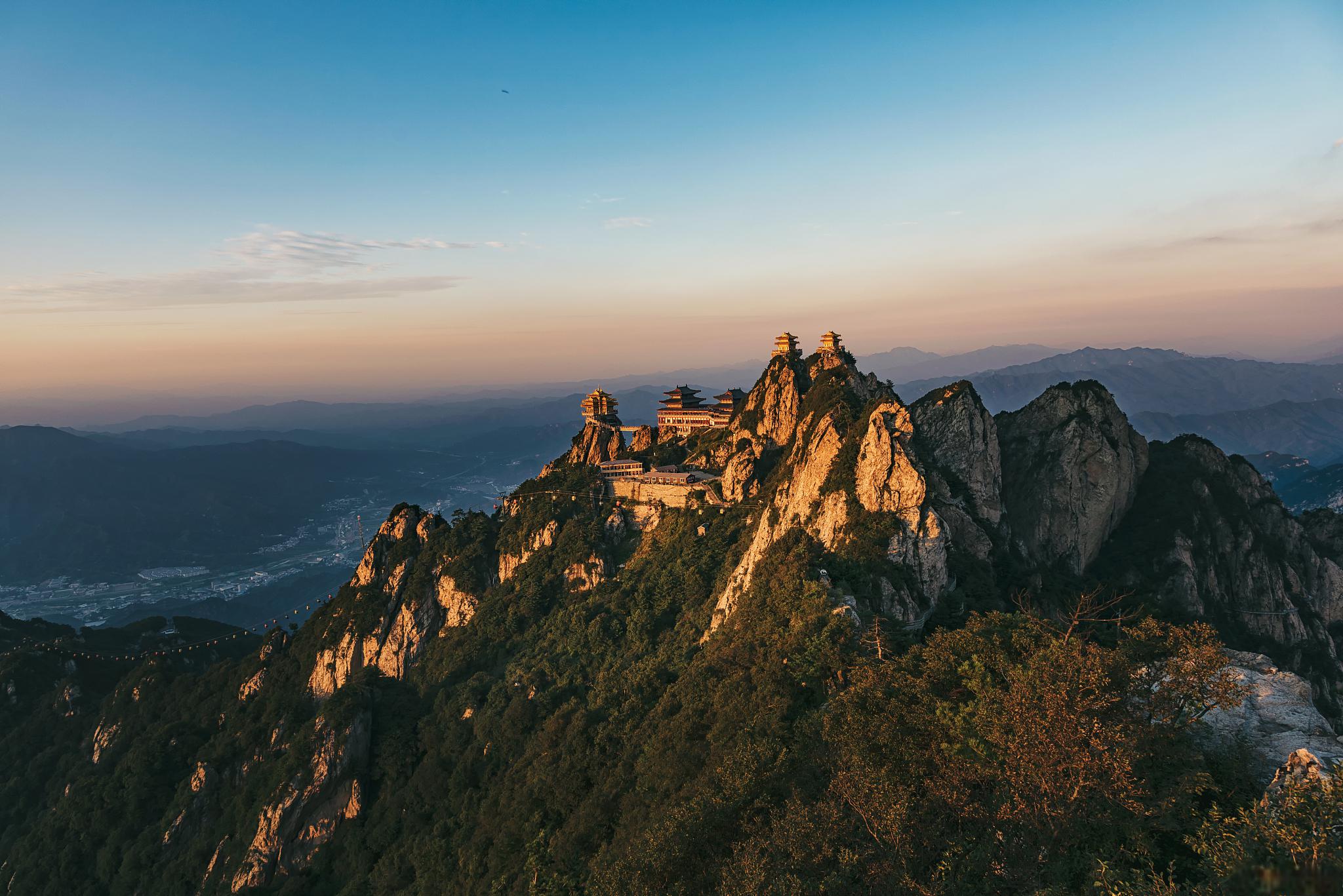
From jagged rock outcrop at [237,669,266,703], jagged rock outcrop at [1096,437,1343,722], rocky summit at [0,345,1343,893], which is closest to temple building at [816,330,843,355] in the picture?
rocky summit at [0,345,1343,893]

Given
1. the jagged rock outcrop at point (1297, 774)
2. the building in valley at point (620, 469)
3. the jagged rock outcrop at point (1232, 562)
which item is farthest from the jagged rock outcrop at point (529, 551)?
the jagged rock outcrop at point (1297, 774)

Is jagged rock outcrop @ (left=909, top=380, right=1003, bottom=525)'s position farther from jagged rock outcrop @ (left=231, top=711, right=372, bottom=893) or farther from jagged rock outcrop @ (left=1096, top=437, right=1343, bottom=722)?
jagged rock outcrop @ (left=231, top=711, right=372, bottom=893)

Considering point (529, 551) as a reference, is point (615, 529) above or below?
above

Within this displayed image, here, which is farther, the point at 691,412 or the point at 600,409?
the point at 600,409

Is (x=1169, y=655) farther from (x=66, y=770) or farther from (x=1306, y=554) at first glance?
(x=66, y=770)

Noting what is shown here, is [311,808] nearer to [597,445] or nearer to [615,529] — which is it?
[615,529]

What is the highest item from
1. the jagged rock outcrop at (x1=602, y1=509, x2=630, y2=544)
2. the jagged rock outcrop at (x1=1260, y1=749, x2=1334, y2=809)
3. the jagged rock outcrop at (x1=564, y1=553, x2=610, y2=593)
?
the jagged rock outcrop at (x1=1260, y1=749, x2=1334, y2=809)

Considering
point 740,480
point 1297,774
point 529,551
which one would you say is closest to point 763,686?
point 1297,774
